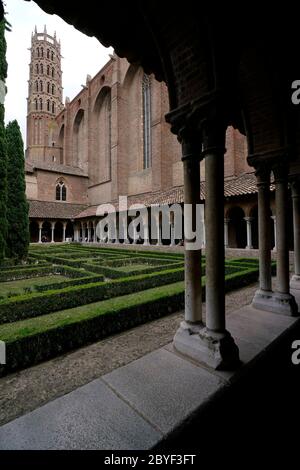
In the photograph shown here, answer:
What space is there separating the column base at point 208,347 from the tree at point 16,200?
44.9 ft

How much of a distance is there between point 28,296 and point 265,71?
5.96m

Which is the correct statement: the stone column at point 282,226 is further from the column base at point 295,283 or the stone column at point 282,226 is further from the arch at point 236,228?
the arch at point 236,228

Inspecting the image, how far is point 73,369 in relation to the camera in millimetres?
2906

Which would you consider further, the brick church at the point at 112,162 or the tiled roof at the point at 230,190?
the brick church at the point at 112,162

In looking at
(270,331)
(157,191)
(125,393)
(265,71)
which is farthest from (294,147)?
(157,191)

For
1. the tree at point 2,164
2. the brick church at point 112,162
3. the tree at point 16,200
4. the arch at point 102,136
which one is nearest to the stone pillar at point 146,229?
the brick church at point 112,162

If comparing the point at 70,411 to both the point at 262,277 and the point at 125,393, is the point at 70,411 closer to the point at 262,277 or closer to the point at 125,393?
the point at 125,393

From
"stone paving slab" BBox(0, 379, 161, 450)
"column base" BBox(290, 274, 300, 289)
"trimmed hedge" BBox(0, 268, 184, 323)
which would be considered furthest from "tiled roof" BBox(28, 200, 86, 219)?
"stone paving slab" BBox(0, 379, 161, 450)

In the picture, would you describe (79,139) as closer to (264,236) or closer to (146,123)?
(146,123)

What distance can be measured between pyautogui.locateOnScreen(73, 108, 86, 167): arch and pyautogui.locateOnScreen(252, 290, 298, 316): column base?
34.6 meters

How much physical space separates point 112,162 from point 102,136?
6.56 metres

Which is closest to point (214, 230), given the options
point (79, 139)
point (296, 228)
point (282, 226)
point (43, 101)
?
point (282, 226)

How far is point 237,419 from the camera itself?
77.4 inches

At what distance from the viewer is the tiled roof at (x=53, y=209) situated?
26.2 meters
